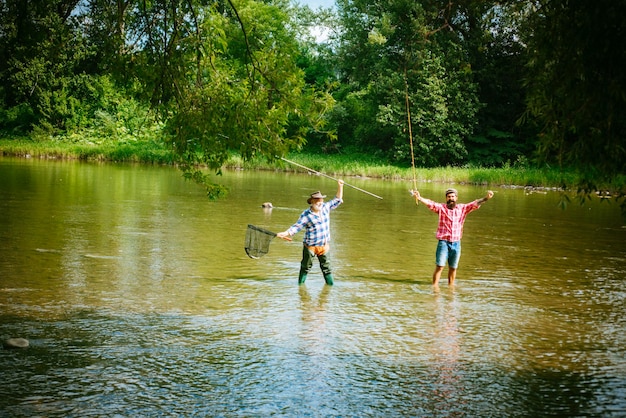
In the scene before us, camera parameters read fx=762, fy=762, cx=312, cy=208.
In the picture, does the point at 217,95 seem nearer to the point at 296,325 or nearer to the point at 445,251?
the point at 296,325

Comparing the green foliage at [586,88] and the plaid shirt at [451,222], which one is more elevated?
the green foliage at [586,88]

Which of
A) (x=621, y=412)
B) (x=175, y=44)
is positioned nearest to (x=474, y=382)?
(x=621, y=412)

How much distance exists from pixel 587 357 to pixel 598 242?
40.7 feet

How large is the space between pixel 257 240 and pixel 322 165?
42.7 meters

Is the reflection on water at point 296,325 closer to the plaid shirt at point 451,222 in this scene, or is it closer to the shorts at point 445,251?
the shorts at point 445,251

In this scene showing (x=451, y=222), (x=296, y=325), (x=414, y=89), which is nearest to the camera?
(x=296, y=325)

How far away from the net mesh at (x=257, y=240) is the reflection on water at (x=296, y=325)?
56 cm

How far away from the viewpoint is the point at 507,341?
10016mm

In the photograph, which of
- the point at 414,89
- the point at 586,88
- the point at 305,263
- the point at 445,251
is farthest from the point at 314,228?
the point at 414,89

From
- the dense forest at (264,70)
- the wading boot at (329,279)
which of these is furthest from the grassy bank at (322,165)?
the wading boot at (329,279)

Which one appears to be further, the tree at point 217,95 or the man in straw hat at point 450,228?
the man in straw hat at point 450,228

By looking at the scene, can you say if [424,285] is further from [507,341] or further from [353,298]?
[507,341]

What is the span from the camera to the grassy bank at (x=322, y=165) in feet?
161

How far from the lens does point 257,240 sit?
44.0 ft
